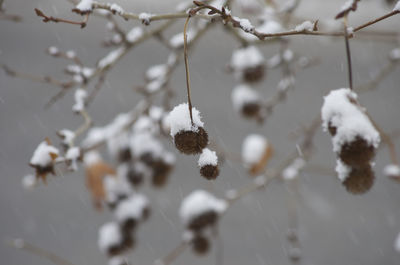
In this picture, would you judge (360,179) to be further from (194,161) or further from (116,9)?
(194,161)

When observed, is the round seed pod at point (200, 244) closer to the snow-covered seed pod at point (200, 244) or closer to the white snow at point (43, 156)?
the snow-covered seed pod at point (200, 244)

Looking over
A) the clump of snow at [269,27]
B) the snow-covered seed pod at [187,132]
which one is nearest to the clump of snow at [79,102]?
the snow-covered seed pod at [187,132]

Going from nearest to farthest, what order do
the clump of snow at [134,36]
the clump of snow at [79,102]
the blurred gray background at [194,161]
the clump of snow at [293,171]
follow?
the clump of snow at [79,102] → the clump of snow at [134,36] → the clump of snow at [293,171] → the blurred gray background at [194,161]

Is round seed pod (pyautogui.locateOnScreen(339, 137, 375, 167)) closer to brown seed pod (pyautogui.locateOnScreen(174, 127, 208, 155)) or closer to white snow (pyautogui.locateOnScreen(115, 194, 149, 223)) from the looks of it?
brown seed pod (pyautogui.locateOnScreen(174, 127, 208, 155))

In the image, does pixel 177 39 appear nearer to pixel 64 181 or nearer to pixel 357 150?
pixel 357 150

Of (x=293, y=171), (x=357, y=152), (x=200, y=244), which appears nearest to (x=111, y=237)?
(x=200, y=244)
